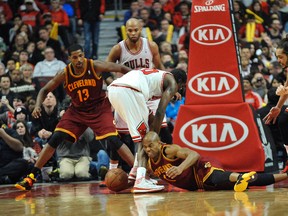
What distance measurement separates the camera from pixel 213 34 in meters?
9.69

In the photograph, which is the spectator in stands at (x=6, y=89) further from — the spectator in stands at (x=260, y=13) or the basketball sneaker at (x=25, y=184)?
the spectator in stands at (x=260, y=13)

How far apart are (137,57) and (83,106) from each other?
→ 3.29 ft

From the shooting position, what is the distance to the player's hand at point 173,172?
25.6 feet

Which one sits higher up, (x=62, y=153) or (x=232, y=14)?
(x=232, y=14)

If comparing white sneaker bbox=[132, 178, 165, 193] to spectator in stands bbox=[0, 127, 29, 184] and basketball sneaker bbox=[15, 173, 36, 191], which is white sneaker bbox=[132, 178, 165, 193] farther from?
spectator in stands bbox=[0, 127, 29, 184]

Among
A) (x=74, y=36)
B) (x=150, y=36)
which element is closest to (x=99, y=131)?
(x=150, y=36)

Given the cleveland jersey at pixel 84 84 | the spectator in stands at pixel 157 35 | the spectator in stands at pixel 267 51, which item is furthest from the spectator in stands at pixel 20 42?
the cleveland jersey at pixel 84 84

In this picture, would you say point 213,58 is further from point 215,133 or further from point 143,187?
point 143,187

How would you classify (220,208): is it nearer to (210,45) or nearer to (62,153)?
(210,45)

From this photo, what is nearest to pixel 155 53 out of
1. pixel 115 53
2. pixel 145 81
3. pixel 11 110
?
pixel 115 53

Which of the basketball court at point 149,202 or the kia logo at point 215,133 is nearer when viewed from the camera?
the basketball court at point 149,202

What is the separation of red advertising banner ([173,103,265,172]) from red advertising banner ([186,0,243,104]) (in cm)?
15

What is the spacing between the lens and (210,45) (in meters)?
9.66

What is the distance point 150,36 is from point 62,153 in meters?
5.33
